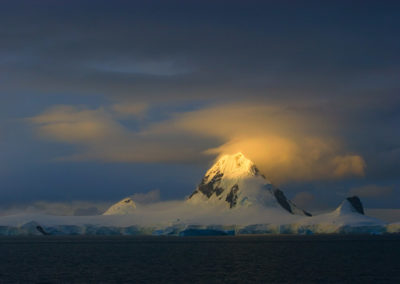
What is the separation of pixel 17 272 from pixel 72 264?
1957cm

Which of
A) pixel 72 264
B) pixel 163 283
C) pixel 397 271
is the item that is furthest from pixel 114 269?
pixel 397 271

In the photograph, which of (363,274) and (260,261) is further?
(260,261)

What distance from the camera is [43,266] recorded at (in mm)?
127625

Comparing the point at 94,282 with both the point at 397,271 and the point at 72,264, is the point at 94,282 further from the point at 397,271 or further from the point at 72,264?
the point at 397,271

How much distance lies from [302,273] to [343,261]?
35.3 meters

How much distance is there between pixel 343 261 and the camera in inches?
5586

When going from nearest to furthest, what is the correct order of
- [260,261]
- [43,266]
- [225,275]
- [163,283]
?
1. [163,283]
2. [225,275]
3. [43,266]
4. [260,261]

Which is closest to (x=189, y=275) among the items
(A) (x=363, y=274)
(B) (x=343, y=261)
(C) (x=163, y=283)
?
(C) (x=163, y=283)

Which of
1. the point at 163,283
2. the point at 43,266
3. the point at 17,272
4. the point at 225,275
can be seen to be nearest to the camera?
the point at 163,283

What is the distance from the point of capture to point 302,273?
361 feet

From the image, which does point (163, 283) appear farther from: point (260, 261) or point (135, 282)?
point (260, 261)

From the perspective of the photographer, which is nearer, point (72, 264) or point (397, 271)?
point (397, 271)

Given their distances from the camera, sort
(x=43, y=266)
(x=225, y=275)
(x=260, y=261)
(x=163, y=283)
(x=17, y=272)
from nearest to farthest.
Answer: (x=163, y=283), (x=225, y=275), (x=17, y=272), (x=43, y=266), (x=260, y=261)

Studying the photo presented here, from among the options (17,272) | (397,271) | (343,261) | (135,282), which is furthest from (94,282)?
(343,261)
